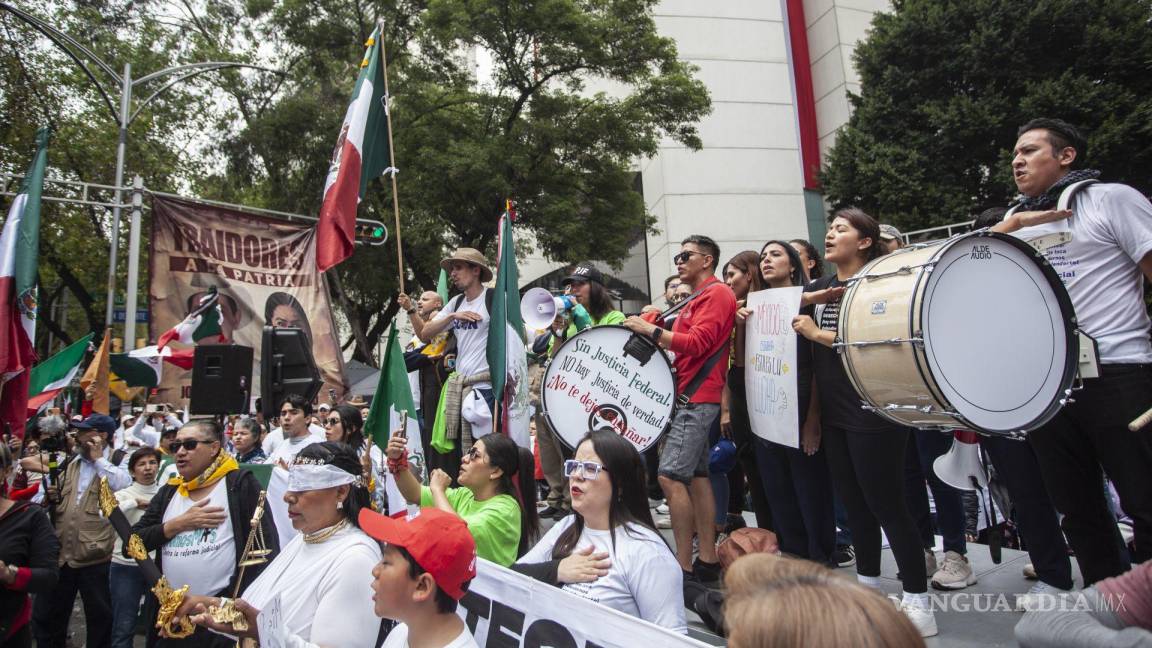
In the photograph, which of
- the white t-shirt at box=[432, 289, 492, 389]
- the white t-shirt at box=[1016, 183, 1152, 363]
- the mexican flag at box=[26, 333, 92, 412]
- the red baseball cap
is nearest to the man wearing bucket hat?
the white t-shirt at box=[432, 289, 492, 389]

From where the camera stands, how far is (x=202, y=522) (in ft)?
13.1

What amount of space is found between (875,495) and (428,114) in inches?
751

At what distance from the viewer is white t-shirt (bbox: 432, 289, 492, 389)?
5.61m

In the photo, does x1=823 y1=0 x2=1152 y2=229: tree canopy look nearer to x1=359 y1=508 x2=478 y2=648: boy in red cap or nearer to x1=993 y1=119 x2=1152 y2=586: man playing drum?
x1=993 y1=119 x2=1152 y2=586: man playing drum

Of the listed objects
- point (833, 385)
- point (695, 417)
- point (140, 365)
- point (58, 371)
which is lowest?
point (695, 417)

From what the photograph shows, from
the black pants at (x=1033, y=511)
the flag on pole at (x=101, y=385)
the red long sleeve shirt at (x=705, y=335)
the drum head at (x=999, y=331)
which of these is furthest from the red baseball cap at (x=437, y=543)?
the flag on pole at (x=101, y=385)

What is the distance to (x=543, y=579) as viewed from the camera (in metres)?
3.03

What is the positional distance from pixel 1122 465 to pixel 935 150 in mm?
18445

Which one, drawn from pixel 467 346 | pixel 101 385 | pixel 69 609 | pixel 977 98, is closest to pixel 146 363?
pixel 101 385

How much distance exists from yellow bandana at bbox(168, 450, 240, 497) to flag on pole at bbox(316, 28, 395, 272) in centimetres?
206

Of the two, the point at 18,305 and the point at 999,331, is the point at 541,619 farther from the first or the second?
the point at 18,305

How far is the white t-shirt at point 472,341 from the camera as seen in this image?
5.61m

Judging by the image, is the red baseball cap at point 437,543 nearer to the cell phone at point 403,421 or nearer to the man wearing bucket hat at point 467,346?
the cell phone at point 403,421

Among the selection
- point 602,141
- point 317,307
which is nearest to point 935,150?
point 602,141
